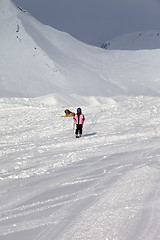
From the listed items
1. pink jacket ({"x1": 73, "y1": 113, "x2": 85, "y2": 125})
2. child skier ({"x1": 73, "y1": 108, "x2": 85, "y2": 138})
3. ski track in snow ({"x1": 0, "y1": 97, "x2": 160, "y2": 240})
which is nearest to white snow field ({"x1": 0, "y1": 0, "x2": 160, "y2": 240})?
ski track in snow ({"x1": 0, "y1": 97, "x2": 160, "y2": 240})

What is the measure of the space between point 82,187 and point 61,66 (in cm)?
7080

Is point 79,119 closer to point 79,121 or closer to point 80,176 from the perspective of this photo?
point 79,121

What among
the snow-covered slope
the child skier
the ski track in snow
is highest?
the snow-covered slope

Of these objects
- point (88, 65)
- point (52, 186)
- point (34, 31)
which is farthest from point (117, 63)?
point (52, 186)

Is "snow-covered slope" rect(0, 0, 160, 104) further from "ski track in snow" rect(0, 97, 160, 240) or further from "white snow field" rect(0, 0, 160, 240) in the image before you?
"ski track in snow" rect(0, 97, 160, 240)

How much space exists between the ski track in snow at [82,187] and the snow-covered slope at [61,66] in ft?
141

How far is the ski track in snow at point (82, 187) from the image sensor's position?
13.4ft

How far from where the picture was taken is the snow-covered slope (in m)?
65.2

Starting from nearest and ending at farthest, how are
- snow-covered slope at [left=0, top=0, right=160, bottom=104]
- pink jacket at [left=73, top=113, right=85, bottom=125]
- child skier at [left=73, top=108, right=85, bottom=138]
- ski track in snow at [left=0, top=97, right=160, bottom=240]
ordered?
ski track in snow at [left=0, top=97, right=160, bottom=240] → child skier at [left=73, top=108, right=85, bottom=138] → pink jacket at [left=73, top=113, right=85, bottom=125] → snow-covered slope at [left=0, top=0, right=160, bottom=104]

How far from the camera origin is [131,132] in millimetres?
12930

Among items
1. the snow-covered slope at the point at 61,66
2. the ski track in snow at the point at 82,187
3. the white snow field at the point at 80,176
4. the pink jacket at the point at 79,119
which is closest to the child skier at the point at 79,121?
the pink jacket at the point at 79,119

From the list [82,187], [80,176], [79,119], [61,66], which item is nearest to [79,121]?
[79,119]

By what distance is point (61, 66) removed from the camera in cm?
7512

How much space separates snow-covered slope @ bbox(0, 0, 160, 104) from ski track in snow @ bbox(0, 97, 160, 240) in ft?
141
